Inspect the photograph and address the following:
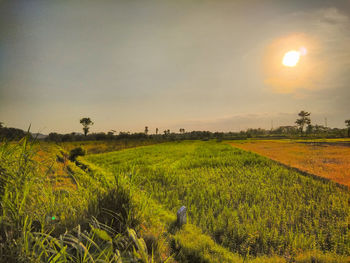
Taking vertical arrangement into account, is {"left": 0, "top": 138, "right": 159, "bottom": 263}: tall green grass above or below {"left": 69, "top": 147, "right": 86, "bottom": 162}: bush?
above

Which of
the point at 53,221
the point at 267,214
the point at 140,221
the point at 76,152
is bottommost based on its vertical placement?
the point at 267,214

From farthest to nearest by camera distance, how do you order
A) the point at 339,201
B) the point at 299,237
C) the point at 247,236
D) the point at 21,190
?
the point at 339,201, the point at 247,236, the point at 299,237, the point at 21,190

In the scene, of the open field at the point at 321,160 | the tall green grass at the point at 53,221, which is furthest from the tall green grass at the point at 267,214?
the open field at the point at 321,160

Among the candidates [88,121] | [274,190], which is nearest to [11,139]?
[274,190]

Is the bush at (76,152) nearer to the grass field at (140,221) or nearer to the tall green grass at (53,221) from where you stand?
the grass field at (140,221)

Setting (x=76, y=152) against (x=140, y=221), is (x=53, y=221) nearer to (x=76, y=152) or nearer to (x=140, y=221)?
(x=140, y=221)

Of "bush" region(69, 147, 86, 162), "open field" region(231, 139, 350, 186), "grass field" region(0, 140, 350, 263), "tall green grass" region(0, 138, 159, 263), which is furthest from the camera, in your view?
"bush" region(69, 147, 86, 162)

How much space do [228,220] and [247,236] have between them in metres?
0.51

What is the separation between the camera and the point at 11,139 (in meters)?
2.16

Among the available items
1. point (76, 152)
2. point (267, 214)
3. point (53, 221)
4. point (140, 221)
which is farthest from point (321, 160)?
point (76, 152)

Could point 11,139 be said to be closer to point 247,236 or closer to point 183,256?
point 183,256

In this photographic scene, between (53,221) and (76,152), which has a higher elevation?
(53,221)

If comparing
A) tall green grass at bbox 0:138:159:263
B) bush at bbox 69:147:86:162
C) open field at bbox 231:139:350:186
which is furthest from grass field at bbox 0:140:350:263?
bush at bbox 69:147:86:162

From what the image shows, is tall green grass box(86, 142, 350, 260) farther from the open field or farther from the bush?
the bush
